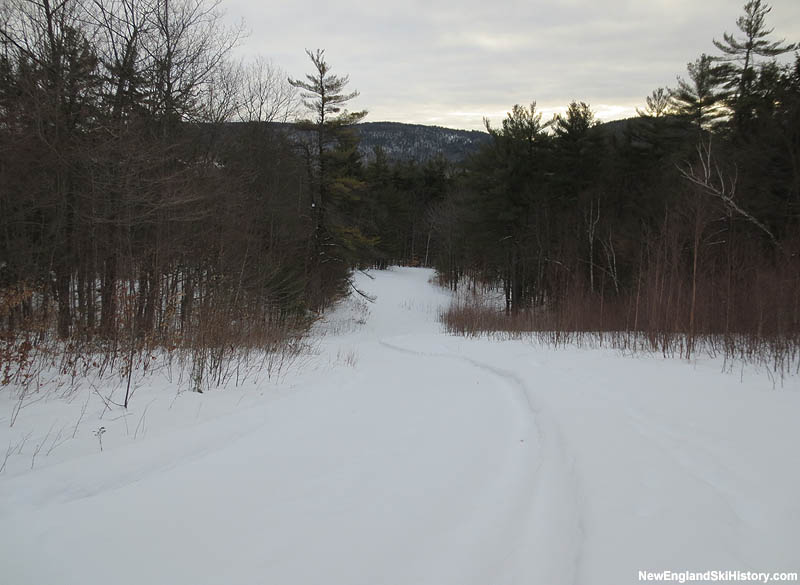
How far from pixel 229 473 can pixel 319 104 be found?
2563 centimetres

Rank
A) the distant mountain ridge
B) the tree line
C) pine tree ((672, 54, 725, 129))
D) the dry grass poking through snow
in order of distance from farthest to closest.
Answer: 1. the distant mountain ridge
2. pine tree ((672, 54, 725, 129))
3. the tree line
4. the dry grass poking through snow

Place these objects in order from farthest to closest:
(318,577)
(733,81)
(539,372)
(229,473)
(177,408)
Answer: (733,81)
(539,372)
(177,408)
(229,473)
(318,577)

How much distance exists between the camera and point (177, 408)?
536 cm

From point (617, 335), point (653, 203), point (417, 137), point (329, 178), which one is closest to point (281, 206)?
point (329, 178)

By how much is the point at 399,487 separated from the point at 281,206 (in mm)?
18923

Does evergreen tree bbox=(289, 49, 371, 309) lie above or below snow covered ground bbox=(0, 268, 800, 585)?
above

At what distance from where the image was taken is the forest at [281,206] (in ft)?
29.5

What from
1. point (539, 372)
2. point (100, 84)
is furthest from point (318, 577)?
point (100, 84)

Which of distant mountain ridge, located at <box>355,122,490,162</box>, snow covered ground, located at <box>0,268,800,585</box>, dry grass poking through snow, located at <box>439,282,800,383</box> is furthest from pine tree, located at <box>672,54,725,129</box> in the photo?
distant mountain ridge, located at <box>355,122,490,162</box>

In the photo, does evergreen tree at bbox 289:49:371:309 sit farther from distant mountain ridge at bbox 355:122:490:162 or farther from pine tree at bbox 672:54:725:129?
distant mountain ridge at bbox 355:122:490:162

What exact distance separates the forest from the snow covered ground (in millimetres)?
2302

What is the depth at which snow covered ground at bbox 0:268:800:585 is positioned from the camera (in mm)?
2527

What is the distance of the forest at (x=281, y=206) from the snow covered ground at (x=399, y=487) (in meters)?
2.30

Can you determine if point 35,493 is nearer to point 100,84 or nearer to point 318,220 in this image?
point 100,84
